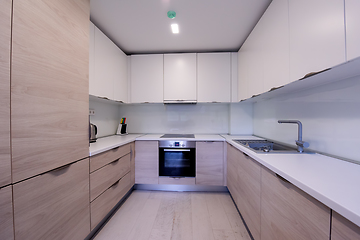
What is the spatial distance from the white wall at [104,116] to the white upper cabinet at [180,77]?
1.05 metres

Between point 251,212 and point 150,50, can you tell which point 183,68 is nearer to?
point 150,50

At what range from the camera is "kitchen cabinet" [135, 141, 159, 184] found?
2.14m

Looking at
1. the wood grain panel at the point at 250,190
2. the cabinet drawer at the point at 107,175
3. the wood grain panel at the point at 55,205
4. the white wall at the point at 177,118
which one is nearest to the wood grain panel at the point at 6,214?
the wood grain panel at the point at 55,205

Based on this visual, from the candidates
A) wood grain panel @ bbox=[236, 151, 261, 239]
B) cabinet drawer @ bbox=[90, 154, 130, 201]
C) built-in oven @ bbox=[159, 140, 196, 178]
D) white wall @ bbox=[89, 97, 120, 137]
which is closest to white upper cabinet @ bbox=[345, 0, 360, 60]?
wood grain panel @ bbox=[236, 151, 261, 239]

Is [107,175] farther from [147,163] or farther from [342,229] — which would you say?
[342,229]

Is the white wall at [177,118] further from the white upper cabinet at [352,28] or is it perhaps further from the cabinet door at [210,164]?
the white upper cabinet at [352,28]

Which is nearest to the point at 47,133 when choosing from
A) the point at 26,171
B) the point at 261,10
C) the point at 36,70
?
the point at 26,171

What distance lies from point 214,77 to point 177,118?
1016mm

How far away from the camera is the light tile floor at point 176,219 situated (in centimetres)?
135

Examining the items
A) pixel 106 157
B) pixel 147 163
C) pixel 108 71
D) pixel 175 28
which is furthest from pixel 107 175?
pixel 175 28

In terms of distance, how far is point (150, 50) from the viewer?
2.31 metres

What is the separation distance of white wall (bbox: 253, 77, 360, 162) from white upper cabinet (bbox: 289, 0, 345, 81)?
36 cm

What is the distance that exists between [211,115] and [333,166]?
1.89 meters

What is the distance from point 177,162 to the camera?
2.14 meters
